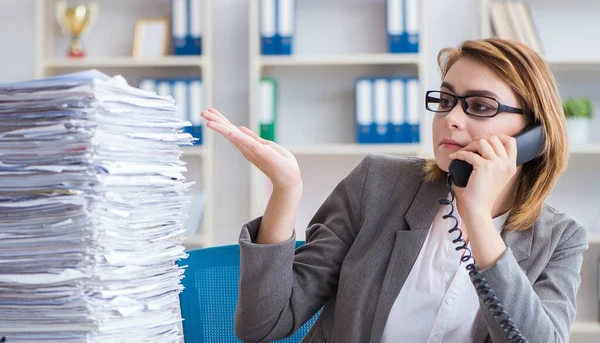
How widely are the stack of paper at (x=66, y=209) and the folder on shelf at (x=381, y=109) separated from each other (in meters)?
2.92

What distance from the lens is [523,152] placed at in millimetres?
1466

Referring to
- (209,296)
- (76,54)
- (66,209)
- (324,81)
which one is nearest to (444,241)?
(209,296)

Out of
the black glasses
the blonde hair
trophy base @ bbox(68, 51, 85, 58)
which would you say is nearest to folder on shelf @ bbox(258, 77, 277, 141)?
trophy base @ bbox(68, 51, 85, 58)

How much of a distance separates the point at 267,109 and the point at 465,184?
2.51m

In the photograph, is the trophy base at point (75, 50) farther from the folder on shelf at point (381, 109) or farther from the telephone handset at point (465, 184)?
the telephone handset at point (465, 184)

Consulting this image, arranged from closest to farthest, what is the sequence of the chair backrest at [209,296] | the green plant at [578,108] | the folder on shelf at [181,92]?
the chair backrest at [209,296] < the green plant at [578,108] < the folder on shelf at [181,92]

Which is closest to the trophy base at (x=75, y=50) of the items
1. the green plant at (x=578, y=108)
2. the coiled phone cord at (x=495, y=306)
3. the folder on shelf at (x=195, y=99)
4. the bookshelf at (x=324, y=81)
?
the folder on shelf at (x=195, y=99)

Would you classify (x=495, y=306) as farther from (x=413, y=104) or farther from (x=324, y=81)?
(x=324, y=81)

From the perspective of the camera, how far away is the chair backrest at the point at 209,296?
1.66 m

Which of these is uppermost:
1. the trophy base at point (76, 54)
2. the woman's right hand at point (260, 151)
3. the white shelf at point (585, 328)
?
A: the trophy base at point (76, 54)

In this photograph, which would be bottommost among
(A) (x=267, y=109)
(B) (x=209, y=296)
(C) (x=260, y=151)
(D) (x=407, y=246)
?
(B) (x=209, y=296)

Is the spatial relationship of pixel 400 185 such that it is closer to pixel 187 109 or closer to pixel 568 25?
pixel 187 109

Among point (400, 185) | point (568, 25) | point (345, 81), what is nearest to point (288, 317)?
point (400, 185)

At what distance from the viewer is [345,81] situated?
409 centimetres
